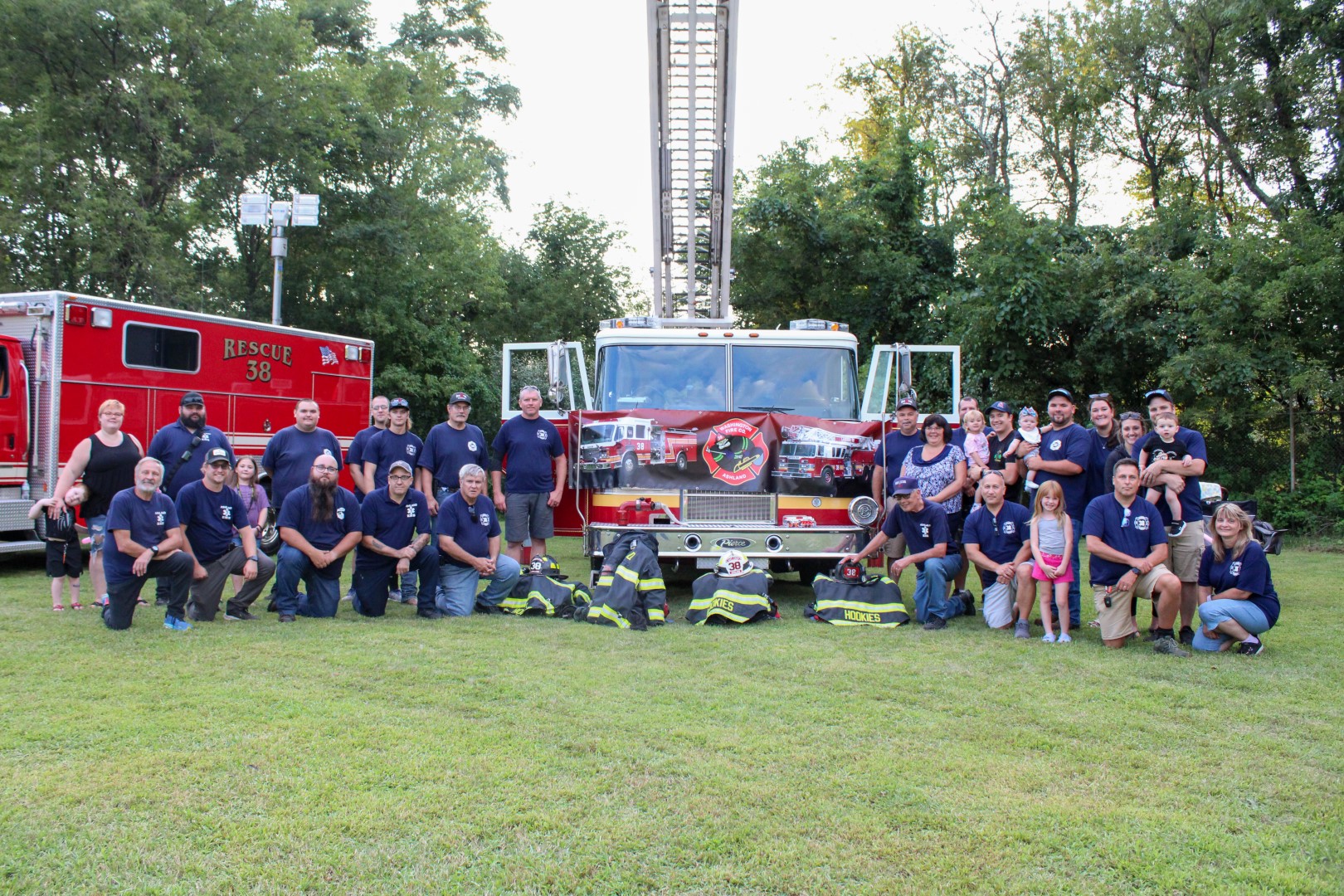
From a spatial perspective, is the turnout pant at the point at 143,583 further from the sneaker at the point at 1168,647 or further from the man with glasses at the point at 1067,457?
the sneaker at the point at 1168,647

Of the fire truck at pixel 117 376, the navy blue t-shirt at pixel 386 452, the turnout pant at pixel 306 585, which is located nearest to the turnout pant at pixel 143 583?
the turnout pant at pixel 306 585

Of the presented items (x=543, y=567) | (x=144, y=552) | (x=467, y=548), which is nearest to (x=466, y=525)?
(x=467, y=548)

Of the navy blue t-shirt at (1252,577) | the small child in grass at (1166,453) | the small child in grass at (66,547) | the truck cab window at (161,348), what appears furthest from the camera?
the truck cab window at (161,348)

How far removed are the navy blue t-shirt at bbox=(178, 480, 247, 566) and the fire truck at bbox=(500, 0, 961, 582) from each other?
2.55m

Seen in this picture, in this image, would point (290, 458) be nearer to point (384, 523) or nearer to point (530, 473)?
point (384, 523)

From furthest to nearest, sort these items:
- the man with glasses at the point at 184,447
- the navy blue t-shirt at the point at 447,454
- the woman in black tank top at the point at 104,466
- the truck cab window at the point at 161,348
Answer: the truck cab window at the point at 161,348, the navy blue t-shirt at the point at 447,454, the man with glasses at the point at 184,447, the woman in black tank top at the point at 104,466

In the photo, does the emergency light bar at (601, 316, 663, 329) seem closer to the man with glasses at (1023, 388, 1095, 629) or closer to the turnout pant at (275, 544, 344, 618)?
the turnout pant at (275, 544, 344, 618)

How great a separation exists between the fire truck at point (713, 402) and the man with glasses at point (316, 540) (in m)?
1.90

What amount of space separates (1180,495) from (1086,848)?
4.62 metres

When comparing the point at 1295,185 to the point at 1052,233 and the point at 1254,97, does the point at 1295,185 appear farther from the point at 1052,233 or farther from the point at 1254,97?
the point at 1052,233

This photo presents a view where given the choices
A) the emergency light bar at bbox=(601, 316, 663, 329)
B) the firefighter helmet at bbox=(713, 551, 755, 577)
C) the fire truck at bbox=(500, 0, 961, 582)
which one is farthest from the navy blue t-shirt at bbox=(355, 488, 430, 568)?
the emergency light bar at bbox=(601, 316, 663, 329)

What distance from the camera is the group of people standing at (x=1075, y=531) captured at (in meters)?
7.05

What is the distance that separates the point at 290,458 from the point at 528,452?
6.40 ft

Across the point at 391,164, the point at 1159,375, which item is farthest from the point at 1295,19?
the point at 391,164
